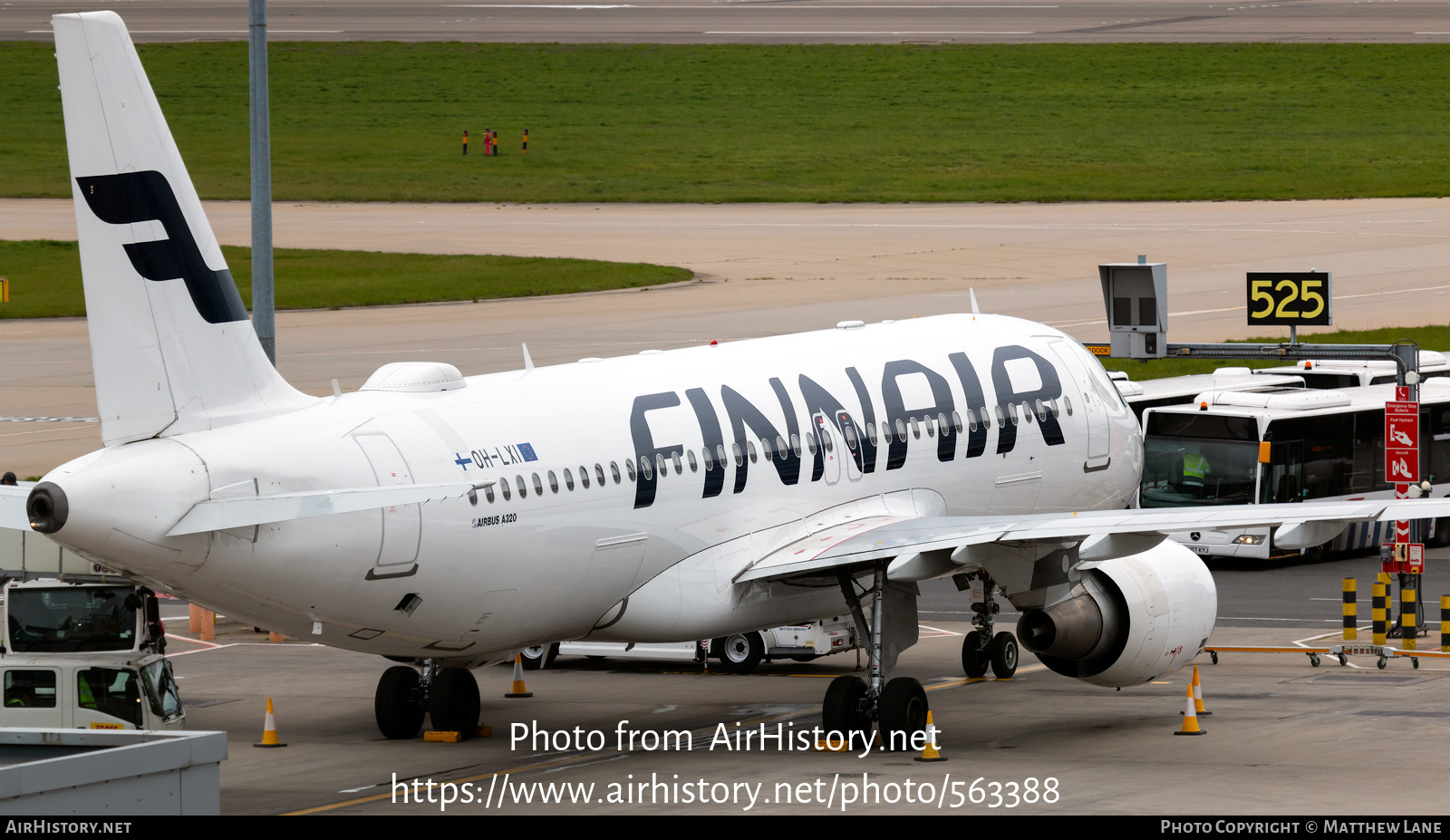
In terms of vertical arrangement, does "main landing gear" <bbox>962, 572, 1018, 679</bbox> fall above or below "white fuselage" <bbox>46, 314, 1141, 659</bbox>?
below

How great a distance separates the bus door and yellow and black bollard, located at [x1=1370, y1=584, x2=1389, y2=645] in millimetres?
10857

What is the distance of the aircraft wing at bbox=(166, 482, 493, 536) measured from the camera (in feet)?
73.9

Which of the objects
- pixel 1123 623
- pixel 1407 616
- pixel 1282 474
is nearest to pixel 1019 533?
pixel 1123 623

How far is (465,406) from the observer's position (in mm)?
26125

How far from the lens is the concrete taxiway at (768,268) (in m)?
64.4

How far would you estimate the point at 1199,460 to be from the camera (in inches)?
1886

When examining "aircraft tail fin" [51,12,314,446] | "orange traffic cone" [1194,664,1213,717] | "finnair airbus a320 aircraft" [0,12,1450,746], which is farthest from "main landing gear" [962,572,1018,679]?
"aircraft tail fin" [51,12,314,446]

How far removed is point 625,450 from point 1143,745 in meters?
8.15

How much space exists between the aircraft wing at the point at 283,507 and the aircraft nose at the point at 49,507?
1140 millimetres

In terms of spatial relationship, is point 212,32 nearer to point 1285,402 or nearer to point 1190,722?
point 1285,402

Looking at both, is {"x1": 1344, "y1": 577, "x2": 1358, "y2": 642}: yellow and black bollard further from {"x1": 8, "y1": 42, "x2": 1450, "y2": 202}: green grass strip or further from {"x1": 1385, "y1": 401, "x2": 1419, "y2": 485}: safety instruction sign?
{"x1": 8, "y1": 42, "x2": 1450, "y2": 202}: green grass strip

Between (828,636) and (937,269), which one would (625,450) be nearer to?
(828,636)

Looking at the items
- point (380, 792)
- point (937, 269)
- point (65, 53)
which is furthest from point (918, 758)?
point (937, 269)

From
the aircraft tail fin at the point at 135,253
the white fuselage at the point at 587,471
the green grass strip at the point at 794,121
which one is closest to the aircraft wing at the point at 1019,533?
the white fuselage at the point at 587,471
